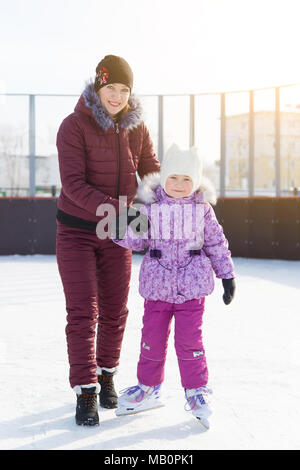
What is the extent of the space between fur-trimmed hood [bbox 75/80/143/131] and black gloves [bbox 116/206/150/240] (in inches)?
13.4

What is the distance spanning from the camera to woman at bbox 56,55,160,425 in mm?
2205

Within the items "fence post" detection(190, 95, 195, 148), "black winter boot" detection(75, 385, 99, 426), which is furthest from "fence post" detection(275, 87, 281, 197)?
"black winter boot" detection(75, 385, 99, 426)

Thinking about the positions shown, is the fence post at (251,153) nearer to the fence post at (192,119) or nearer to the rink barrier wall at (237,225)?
the rink barrier wall at (237,225)

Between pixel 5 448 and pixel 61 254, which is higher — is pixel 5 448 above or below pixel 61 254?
below

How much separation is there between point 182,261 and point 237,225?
22.4 feet

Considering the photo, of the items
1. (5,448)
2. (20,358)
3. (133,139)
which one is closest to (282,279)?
(20,358)

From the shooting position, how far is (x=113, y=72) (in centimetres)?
224

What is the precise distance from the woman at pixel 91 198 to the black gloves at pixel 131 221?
45 mm

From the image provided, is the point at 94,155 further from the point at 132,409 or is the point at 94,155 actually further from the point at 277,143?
the point at 277,143

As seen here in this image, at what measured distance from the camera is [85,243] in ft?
7.49

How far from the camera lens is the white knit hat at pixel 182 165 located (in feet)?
7.27

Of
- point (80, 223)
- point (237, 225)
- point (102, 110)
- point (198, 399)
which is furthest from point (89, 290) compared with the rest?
→ point (237, 225)
